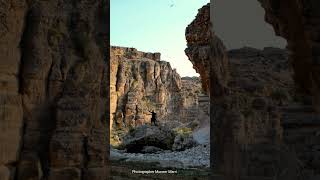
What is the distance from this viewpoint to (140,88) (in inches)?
1523

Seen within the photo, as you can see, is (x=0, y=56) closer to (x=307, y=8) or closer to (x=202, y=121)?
(x=307, y=8)

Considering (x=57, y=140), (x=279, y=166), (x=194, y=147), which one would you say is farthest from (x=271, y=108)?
(x=194, y=147)

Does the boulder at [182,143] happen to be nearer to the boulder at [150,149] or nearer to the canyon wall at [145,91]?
the boulder at [150,149]

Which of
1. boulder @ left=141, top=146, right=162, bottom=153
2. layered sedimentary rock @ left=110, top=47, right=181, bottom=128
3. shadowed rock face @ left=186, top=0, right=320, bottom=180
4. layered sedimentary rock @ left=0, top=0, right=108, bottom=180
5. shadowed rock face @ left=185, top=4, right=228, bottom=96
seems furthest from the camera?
layered sedimentary rock @ left=110, top=47, right=181, bottom=128

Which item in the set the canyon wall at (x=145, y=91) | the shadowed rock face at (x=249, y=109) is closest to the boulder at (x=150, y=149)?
the shadowed rock face at (x=249, y=109)

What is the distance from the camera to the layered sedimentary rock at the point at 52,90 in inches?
189

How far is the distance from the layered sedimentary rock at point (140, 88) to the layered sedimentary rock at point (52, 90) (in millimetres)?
29500

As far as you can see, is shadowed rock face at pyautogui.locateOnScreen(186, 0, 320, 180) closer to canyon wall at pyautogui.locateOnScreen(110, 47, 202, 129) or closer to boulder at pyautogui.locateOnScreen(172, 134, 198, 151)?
boulder at pyautogui.locateOnScreen(172, 134, 198, 151)

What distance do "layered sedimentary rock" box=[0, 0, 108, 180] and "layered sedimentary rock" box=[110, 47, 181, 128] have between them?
29.5m

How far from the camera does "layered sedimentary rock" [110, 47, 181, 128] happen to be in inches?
1451

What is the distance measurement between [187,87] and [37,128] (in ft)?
119

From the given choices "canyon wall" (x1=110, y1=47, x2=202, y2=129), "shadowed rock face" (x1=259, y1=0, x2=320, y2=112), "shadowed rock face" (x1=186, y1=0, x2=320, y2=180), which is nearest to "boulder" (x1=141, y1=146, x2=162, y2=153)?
"shadowed rock face" (x1=186, y1=0, x2=320, y2=180)

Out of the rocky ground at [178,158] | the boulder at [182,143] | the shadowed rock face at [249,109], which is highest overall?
the shadowed rock face at [249,109]

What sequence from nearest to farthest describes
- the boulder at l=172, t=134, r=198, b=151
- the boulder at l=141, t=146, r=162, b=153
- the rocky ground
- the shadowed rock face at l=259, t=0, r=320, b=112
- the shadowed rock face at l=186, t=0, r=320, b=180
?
1. the shadowed rock face at l=259, t=0, r=320, b=112
2. the shadowed rock face at l=186, t=0, r=320, b=180
3. the rocky ground
4. the boulder at l=141, t=146, r=162, b=153
5. the boulder at l=172, t=134, r=198, b=151
